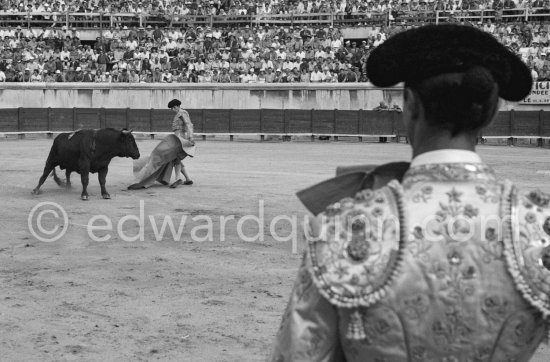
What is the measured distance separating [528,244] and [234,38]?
24278mm

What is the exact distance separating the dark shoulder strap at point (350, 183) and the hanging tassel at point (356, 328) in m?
0.28

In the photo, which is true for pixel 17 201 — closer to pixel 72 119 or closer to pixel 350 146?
pixel 350 146

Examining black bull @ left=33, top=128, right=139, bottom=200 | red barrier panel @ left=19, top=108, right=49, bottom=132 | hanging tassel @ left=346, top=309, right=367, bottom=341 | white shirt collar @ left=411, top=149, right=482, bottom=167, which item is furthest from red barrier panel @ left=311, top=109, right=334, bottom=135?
hanging tassel @ left=346, top=309, right=367, bottom=341

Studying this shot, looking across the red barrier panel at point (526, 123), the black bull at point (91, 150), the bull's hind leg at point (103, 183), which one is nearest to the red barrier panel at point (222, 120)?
the red barrier panel at point (526, 123)

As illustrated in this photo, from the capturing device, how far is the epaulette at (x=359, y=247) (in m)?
1.61

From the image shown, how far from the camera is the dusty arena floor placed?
5035mm

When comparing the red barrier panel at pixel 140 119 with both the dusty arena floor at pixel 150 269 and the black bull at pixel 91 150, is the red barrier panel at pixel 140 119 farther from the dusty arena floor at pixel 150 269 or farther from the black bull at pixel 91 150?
the black bull at pixel 91 150

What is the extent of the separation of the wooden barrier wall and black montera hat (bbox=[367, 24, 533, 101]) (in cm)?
2064

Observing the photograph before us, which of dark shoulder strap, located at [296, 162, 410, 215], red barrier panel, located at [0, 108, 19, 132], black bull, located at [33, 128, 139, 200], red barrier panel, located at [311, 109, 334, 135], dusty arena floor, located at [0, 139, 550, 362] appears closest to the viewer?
dark shoulder strap, located at [296, 162, 410, 215]

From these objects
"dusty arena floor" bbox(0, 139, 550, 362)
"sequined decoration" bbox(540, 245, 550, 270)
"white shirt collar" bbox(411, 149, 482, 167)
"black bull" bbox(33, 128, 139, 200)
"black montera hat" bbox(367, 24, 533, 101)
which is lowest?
"dusty arena floor" bbox(0, 139, 550, 362)

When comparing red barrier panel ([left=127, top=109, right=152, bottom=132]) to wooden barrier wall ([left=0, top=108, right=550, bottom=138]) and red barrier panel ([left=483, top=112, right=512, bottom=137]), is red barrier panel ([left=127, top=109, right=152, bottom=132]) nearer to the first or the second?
wooden barrier wall ([left=0, top=108, right=550, bottom=138])

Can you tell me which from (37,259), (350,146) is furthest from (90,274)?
(350,146)

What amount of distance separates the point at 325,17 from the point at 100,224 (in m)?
18.8

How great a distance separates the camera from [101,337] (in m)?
5.10
